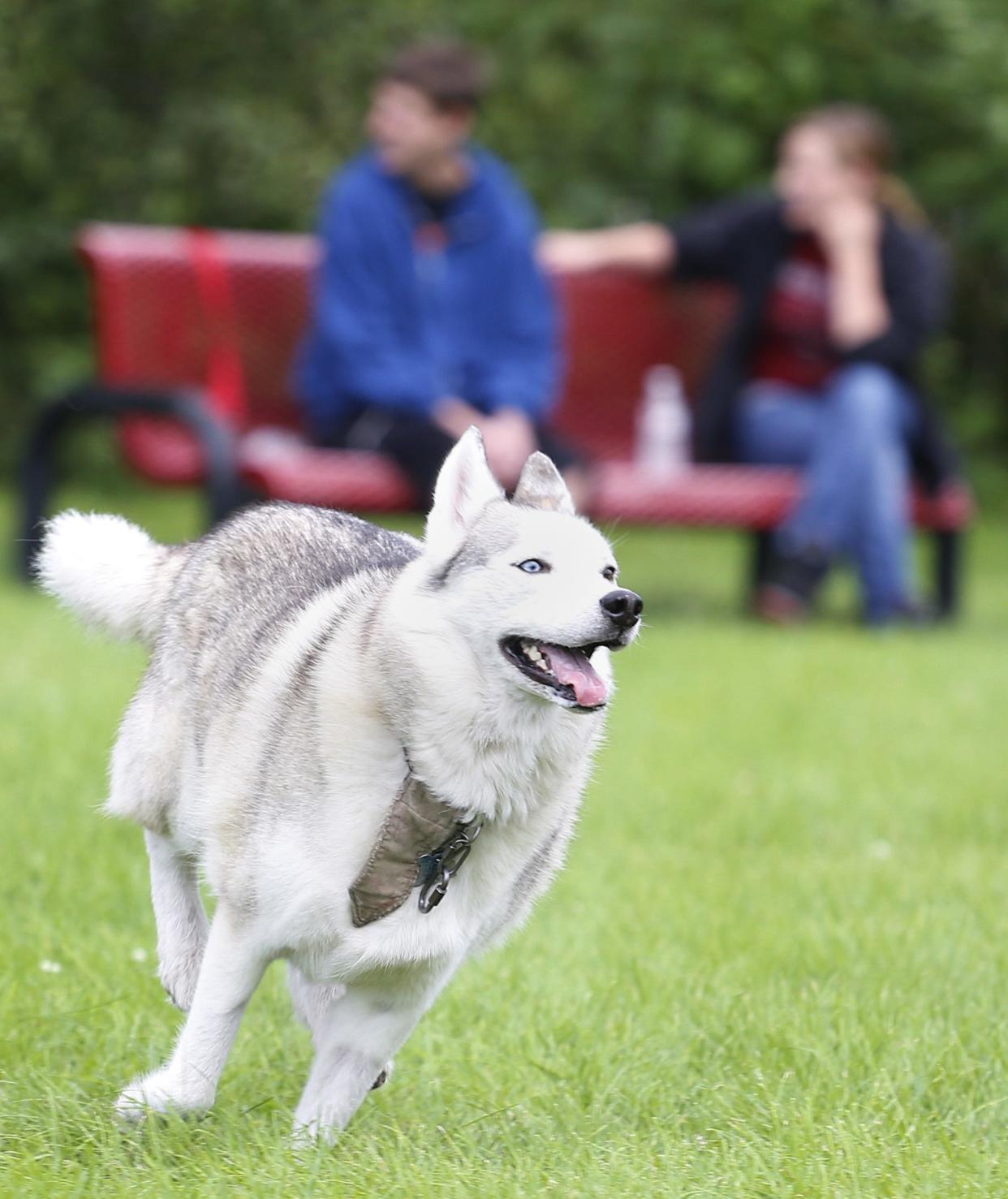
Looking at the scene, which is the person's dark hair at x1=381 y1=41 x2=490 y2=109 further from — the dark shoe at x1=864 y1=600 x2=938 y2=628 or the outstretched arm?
the dark shoe at x1=864 y1=600 x2=938 y2=628

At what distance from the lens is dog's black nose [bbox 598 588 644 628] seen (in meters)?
2.89

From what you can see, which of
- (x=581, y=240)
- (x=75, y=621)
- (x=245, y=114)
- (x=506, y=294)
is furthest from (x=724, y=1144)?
(x=245, y=114)

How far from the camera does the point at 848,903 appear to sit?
4855mm

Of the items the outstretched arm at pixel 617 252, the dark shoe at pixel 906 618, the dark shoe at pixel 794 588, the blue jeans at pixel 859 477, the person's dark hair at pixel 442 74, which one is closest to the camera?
the person's dark hair at pixel 442 74

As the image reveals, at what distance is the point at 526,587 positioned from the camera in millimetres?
2980

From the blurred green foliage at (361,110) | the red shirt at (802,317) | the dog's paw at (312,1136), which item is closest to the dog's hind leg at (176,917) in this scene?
the dog's paw at (312,1136)

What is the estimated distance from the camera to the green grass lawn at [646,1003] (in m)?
3.09

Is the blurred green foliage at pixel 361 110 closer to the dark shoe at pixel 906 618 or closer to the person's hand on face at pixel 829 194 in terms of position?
the person's hand on face at pixel 829 194

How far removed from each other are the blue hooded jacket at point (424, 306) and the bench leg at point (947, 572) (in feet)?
7.86

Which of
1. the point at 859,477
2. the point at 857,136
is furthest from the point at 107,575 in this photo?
the point at 857,136

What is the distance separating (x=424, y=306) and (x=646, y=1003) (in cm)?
549

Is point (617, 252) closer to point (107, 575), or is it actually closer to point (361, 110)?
point (361, 110)

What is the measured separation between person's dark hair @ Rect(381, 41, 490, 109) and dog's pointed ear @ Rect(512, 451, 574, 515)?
5.66m

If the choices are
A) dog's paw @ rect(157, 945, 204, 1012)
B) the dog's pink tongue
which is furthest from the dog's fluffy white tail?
the dog's pink tongue
